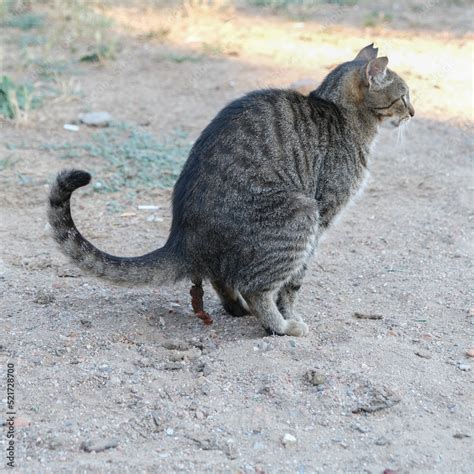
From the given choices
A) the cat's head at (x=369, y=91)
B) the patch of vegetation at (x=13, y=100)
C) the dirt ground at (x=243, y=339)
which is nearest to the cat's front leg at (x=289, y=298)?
the dirt ground at (x=243, y=339)

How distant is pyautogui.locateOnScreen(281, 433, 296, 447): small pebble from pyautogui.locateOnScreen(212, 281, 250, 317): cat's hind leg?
1.26 m

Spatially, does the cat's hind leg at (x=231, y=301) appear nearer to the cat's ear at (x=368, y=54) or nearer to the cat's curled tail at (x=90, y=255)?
the cat's curled tail at (x=90, y=255)

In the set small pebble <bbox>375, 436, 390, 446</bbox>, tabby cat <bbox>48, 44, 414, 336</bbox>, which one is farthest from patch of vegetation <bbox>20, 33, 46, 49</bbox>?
small pebble <bbox>375, 436, 390, 446</bbox>

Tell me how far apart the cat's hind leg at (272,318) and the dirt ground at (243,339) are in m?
0.07

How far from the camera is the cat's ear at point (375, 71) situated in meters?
4.68

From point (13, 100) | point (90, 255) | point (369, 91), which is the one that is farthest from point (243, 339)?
point (13, 100)

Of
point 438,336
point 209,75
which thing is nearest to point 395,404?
point 438,336

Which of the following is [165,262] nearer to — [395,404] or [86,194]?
[395,404]

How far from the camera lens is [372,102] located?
4805mm

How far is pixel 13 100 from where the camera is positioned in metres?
7.11

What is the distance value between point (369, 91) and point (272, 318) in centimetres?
148

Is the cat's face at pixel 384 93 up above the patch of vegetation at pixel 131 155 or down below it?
above

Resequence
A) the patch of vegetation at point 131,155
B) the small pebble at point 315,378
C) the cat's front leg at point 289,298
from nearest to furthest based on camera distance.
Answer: the small pebble at point 315,378 → the cat's front leg at point 289,298 → the patch of vegetation at point 131,155

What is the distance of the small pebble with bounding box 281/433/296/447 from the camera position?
11.0ft
